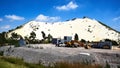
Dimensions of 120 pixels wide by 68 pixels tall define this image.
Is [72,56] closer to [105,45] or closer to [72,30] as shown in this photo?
[105,45]

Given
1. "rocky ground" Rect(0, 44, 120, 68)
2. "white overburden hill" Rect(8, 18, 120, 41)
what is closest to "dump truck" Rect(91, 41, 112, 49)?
"rocky ground" Rect(0, 44, 120, 68)

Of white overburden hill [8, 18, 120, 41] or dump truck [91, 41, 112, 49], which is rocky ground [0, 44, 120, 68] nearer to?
dump truck [91, 41, 112, 49]

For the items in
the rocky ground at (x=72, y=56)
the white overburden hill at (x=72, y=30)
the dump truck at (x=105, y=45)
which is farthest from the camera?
the white overburden hill at (x=72, y=30)

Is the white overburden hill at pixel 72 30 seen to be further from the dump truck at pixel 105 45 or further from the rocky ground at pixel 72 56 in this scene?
the rocky ground at pixel 72 56

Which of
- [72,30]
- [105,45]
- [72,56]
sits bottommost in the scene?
[72,56]

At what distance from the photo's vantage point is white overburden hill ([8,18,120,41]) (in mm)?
92438

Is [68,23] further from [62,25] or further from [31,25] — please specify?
[31,25]

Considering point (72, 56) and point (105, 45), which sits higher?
point (105, 45)

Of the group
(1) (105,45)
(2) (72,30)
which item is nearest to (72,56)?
(1) (105,45)

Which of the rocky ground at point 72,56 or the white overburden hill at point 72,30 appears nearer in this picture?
the rocky ground at point 72,56

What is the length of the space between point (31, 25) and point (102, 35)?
3574 centimetres

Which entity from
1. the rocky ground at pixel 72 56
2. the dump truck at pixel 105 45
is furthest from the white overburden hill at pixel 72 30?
the rocky ground at pixel 72 56

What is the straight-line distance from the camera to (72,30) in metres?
99.4

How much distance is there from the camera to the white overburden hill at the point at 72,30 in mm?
92438
